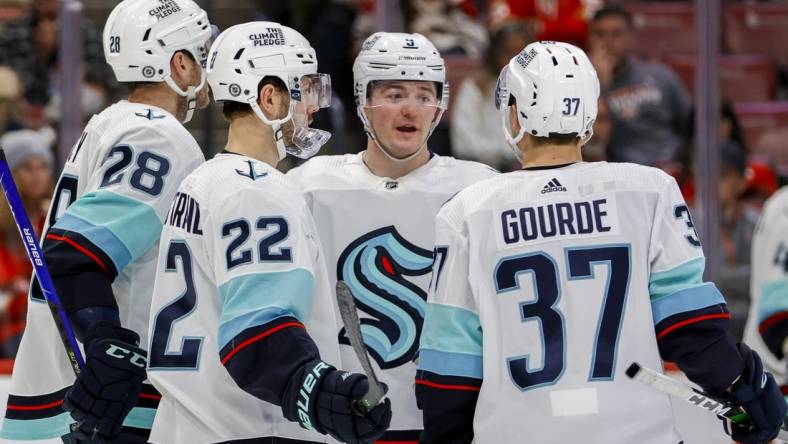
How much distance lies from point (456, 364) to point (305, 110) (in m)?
0.60

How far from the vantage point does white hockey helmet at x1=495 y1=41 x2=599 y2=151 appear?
2672 mm

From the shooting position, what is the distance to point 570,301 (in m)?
2.60

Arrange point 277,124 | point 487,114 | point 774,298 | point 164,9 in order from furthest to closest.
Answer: point 487,114, point 774,298, point 164,9, point 277,124

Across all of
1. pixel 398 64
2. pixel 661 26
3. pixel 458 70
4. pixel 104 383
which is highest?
pixel 398 64

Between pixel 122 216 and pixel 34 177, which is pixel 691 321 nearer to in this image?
pixel 122 216

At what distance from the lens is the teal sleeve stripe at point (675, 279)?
2.61 m

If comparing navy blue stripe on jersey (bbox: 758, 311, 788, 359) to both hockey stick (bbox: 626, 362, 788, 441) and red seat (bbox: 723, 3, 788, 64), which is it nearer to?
hockey stick (bbox: 626, 362, 788, 441)

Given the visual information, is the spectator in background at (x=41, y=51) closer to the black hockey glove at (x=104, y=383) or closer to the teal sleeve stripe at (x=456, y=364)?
the black hockey glove at (x=104, y=383)

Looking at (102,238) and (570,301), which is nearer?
(570,301)

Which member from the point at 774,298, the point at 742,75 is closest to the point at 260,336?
the point at 774,298

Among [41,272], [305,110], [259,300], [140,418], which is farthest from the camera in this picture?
[140,418]

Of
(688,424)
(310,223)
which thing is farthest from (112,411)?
(688,424)

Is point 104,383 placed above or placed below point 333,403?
below

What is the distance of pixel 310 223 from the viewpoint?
2646mm
